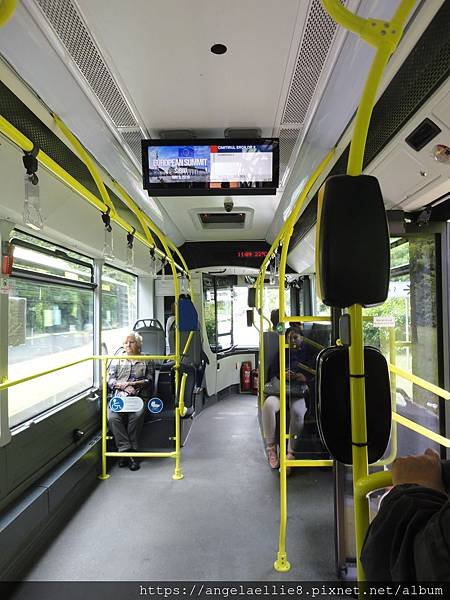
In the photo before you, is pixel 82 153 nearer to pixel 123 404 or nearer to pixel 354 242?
pixel 354 242

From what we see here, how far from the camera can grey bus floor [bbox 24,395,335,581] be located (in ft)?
7.72

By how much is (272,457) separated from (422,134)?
3.32 metres

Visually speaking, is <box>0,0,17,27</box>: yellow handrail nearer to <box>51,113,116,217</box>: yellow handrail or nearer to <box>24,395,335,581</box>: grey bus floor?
<box>51,113,116,217</box>: yellow handrail

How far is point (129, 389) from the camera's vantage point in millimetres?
4090

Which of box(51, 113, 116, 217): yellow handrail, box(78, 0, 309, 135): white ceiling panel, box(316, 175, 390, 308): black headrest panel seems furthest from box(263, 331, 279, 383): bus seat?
box(316, 175, 390, 308): black headrest panel

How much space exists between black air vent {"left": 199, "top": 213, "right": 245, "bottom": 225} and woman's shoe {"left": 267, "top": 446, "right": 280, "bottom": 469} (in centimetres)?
293

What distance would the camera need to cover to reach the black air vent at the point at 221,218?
5.00 m

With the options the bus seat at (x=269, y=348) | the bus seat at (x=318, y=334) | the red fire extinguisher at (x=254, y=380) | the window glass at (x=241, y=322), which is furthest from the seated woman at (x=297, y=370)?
the window glass at (x=241, y=322)

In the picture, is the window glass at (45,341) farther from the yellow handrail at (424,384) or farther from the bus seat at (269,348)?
the yellow handrail at (424,384)

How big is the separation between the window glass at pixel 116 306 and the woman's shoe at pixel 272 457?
87.6 inches

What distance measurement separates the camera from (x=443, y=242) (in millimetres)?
2566

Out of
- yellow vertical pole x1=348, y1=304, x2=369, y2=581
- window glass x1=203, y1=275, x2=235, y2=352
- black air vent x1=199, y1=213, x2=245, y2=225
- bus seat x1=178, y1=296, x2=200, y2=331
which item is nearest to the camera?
yellow vertical pole x1=348, y1=304, x2=369, y2=581

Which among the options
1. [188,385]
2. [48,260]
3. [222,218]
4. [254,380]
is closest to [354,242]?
[48,260]

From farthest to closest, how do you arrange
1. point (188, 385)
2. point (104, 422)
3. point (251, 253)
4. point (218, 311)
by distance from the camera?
1. point (218, 311)
2. point (251, 253)
3. point (188, 385)
4. point (104, 422)
